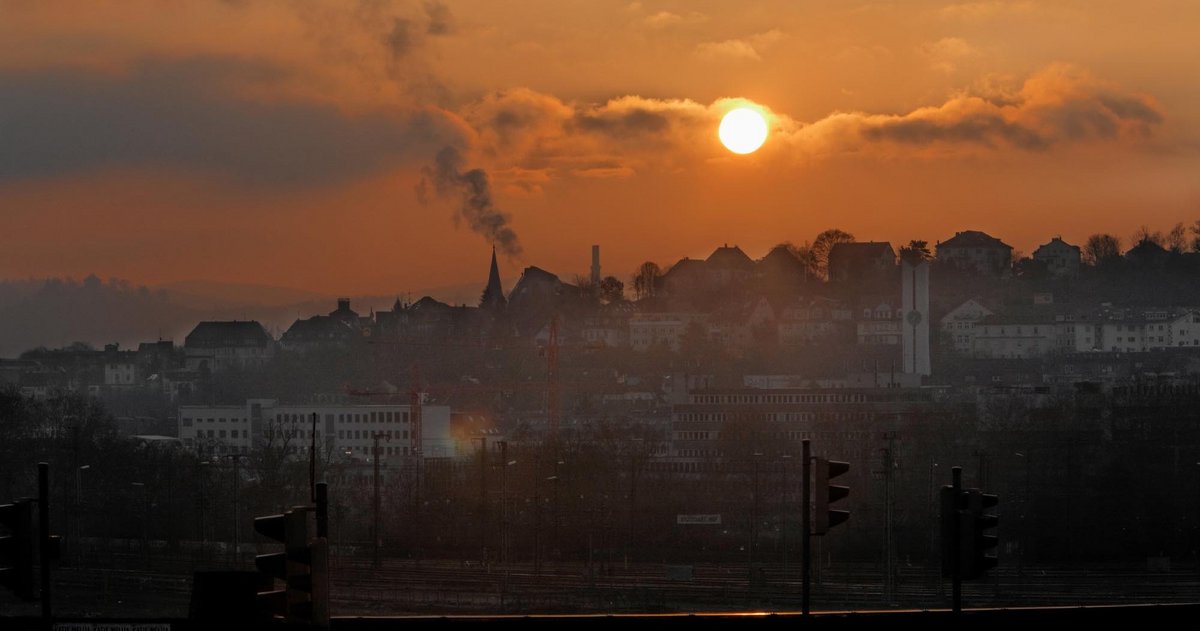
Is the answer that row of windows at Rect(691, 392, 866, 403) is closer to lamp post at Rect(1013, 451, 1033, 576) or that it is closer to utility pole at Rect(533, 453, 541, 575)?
lamp post at Rect(1013, 451, 1033, 576)

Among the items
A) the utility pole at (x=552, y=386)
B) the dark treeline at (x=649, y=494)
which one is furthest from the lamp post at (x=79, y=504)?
the utility pole at (x=552, y=386)

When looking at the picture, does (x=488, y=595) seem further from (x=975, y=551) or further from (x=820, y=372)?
(x=820, y=372)

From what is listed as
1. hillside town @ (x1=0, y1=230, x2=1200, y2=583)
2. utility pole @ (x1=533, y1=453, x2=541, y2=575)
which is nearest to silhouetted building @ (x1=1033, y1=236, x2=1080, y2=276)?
hillside town @ (x1=0, y1=230, x2=1200, y2=583)

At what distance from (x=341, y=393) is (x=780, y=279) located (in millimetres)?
30309

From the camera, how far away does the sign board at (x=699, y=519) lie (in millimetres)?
34719

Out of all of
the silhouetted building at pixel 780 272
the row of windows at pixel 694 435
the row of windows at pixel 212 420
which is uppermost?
the silhouetted building at pixel 780 272

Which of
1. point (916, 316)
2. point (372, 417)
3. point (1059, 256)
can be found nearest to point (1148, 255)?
point (1059, 256)

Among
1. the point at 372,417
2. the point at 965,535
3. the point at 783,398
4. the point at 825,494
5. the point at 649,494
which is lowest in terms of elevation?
the point at 649,494

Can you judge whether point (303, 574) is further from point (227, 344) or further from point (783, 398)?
point (227, 344)

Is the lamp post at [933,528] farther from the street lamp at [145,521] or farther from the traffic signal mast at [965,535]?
the traffic signal mast at [965,535]

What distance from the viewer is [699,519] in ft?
115

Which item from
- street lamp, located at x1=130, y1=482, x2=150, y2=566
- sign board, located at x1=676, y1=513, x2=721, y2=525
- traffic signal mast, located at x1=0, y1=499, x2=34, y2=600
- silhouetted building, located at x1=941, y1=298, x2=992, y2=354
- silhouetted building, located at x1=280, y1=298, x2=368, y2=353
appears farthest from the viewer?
silhouetted building, located at x1=280, y1=298, x2=368, y2=353

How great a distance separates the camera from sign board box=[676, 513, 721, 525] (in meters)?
34.7

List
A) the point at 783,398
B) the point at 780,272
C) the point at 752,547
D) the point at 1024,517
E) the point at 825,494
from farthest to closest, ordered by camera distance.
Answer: the point at 780,272 < the point at 783,398 < the point at 1024,517 < the point at 752,547 < the point at 825,494
